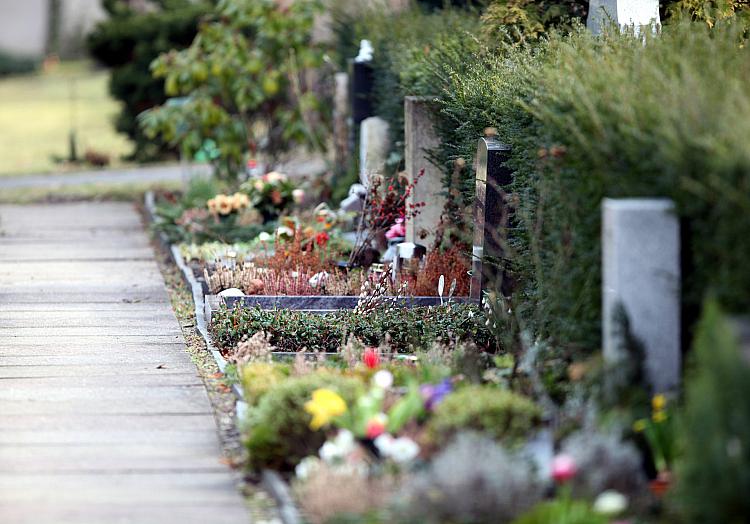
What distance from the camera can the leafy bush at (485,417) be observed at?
493 centimetres

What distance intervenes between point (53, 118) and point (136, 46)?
12900 mm

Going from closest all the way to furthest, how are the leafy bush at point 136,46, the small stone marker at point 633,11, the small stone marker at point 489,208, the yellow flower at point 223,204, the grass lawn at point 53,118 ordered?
the small stone marker at point 489,208
the small stone marker at point 633,11
the yellow flower at point 223,204
the leafy bush at point 136,46
the grass lawn at point 53,118

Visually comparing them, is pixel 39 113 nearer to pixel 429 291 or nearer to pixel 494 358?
pixel 429 291

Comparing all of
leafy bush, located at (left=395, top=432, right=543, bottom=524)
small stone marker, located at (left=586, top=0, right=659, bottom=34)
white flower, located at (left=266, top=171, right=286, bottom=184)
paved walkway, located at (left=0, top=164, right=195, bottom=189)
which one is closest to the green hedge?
small stone marker, located at (left=586, top=0, right=659, bottom=34)

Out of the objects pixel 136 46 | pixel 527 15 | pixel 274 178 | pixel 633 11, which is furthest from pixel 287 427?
pixel 136 46

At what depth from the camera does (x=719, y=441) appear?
158 inches

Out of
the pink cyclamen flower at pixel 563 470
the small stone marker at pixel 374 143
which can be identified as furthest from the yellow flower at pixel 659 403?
the small stone marker at pixel 374 143

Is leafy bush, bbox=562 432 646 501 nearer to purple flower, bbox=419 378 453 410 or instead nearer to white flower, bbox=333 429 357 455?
purple flower, bbox=419 378 453 410

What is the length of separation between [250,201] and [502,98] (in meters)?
5.37

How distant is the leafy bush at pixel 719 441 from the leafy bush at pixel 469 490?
0.62 metres

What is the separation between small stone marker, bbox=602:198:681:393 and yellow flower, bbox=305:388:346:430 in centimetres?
119

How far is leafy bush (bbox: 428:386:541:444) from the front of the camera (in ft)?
16.2

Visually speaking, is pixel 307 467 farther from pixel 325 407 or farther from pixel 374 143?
pixel 374 143

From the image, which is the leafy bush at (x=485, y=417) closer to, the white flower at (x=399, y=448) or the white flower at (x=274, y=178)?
the white flower at (x=399, y=448)
